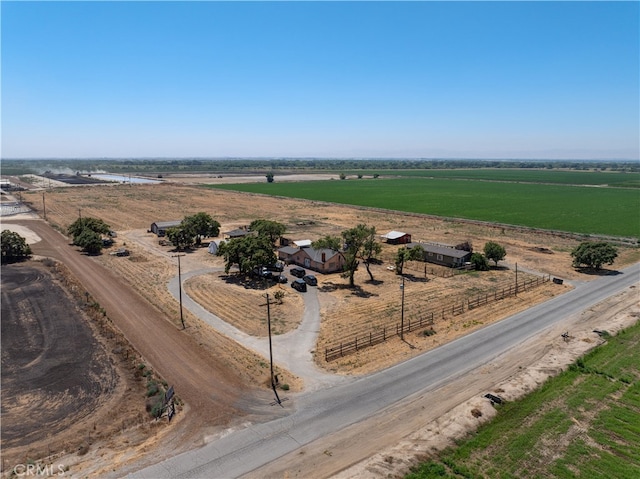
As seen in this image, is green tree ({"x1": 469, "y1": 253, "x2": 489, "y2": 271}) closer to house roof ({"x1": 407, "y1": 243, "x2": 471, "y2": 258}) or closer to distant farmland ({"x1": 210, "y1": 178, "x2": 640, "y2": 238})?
house roof ({"x1": 407, "y1": 243, "x2": 471, "y2": 258})

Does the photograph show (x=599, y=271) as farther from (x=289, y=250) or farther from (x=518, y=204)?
(x=518, y=204)

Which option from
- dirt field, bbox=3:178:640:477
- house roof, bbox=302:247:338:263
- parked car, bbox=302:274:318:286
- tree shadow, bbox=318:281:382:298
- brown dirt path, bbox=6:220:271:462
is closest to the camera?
brown dirt path, bbox=6:220:271:462

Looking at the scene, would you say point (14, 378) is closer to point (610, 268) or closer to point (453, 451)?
point (453, 451)

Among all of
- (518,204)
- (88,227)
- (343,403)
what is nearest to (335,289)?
(343,403)

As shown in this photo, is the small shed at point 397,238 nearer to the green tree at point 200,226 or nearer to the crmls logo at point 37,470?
the green tree at point 200,226

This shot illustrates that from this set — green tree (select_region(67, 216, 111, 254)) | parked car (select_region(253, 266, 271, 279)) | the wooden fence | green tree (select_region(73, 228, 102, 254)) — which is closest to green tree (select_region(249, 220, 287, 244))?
parked car (select_region(253, 266, 271, 279))

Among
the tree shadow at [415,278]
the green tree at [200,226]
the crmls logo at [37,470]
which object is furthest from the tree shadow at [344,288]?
the crmls logo at [37,470]

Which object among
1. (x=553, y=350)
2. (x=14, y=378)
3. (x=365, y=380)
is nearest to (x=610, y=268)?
(x=553, y=350)
